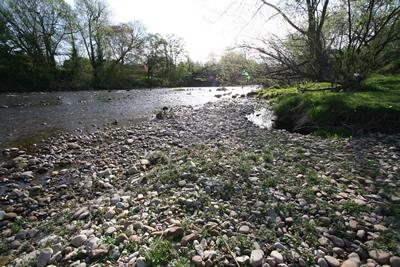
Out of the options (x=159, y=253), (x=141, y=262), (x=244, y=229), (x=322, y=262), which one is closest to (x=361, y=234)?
(x=322, y=262)

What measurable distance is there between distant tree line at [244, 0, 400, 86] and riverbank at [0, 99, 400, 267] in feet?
17.0

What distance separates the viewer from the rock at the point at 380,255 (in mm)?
2297

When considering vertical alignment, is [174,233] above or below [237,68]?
below

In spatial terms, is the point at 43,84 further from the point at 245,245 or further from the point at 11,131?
the point at 245,245

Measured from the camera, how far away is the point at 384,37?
10602mm

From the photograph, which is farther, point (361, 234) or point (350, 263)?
point (361, 234)

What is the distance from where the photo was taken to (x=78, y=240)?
9.05ft

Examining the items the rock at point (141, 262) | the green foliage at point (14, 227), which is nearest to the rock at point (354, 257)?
the rock at point (141, 262)

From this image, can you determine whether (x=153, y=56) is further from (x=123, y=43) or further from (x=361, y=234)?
(x=361, y=234)

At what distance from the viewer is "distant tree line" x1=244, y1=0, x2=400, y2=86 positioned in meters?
10.0

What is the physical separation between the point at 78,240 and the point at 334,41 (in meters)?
12.5

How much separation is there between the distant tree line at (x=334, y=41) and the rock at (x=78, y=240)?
9.63m

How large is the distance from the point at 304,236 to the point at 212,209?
1.18 meters

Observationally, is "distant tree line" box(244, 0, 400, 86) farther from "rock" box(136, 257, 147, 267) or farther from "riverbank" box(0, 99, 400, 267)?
"rock" box(136, 257, 147, 267)
